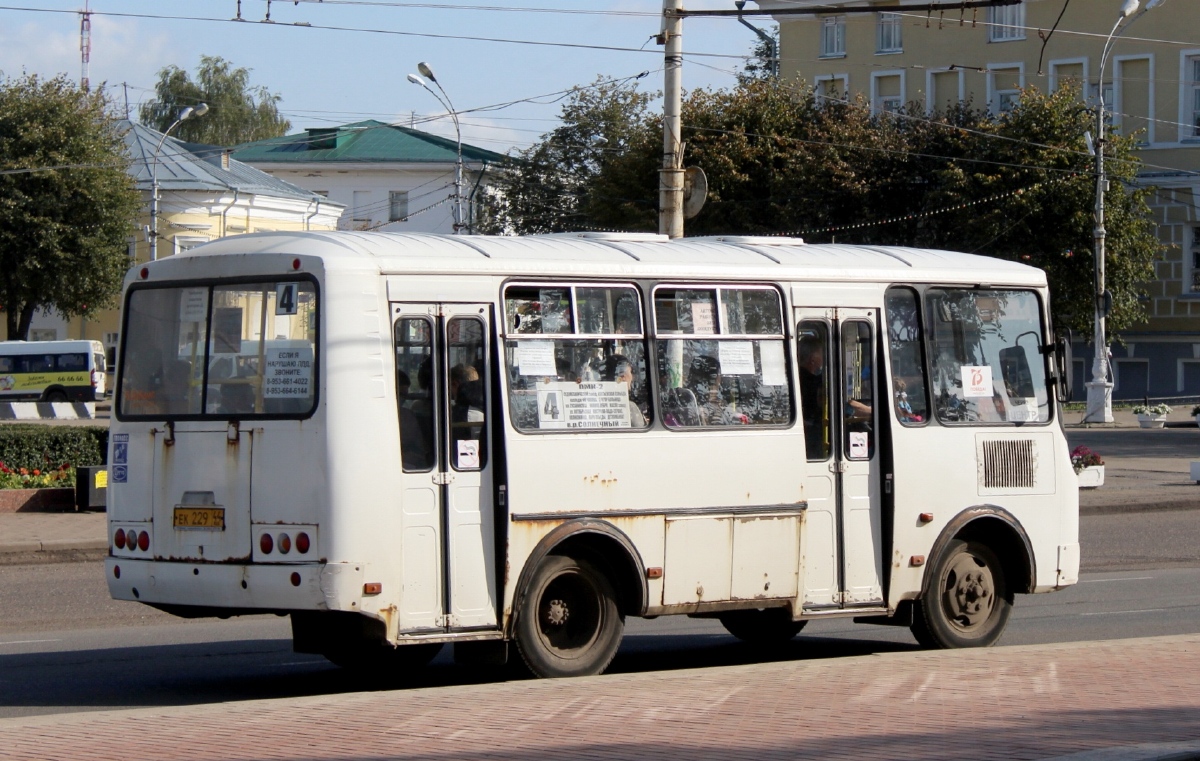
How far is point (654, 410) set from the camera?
966 cm

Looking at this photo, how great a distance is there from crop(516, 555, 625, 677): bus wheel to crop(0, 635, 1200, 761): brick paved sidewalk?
0.39 m

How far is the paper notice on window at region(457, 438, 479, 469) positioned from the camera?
8906 mm

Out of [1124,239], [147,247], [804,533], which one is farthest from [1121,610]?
[147,247]

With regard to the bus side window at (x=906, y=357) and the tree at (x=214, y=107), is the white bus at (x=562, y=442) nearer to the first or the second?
the bus side window at (x=906, y=357)

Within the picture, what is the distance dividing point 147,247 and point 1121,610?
5288cm

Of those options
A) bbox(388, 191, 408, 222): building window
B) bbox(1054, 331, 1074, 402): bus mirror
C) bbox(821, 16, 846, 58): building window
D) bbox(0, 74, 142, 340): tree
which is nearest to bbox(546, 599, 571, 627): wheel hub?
bbox(1054, 331, 1074, 402): bus mirror

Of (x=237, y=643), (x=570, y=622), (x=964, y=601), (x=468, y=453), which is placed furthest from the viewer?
(x=237, y=643)

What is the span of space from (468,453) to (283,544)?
3.72ft

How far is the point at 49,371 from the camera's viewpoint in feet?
179

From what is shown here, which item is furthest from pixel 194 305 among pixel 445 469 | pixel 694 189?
pixel 694 189

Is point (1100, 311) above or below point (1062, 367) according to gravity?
above

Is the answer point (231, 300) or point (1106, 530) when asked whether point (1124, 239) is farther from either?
point (231, 300)

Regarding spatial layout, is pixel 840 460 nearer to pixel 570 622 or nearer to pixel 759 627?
pixel 759 627

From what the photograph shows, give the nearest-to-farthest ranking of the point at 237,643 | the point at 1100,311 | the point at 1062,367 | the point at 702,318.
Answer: the point at 702,318
the point at 1062,367
the point at 237,643
the point at 1100,311
